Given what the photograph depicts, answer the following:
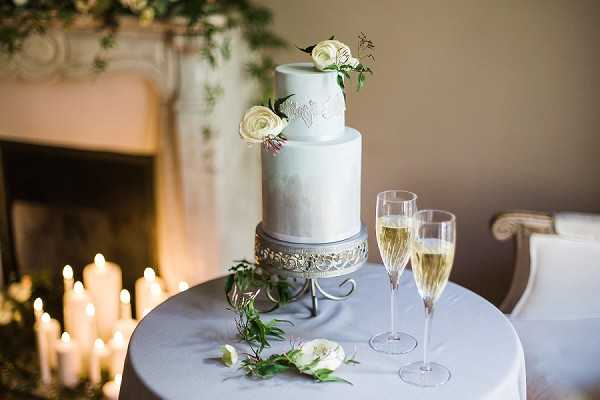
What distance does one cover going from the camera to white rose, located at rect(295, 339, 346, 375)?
136cm

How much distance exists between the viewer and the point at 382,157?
2.73 meters

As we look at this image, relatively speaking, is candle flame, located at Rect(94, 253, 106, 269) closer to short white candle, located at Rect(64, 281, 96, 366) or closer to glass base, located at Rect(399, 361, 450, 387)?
short white candle, located at Rect(64, 281, 96, 366)

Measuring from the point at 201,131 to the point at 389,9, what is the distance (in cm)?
84

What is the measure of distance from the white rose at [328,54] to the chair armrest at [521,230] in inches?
31.9

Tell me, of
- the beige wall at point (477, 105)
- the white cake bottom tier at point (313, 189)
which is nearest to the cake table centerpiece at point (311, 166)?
the white cake bottom tier at point (313, 189)

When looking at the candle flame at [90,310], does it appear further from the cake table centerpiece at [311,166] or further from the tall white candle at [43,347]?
the cake table centerpiece at [311,166]

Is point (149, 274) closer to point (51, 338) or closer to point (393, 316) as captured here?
point (51, 338)

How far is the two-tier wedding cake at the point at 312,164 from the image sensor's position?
1.53m

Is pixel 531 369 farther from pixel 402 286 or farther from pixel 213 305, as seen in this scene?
pixel 213 305

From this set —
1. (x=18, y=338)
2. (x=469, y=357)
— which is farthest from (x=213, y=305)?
(x=18, y=338)

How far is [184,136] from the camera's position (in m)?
2.81

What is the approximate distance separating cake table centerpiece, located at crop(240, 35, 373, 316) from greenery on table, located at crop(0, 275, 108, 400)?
1424mm

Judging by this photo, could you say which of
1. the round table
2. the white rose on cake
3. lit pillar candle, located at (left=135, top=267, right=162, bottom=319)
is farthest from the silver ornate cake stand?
lit pillar candle, located at (left=135, top=267, right=162, bottom=319)

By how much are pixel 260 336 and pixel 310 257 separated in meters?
0.20
